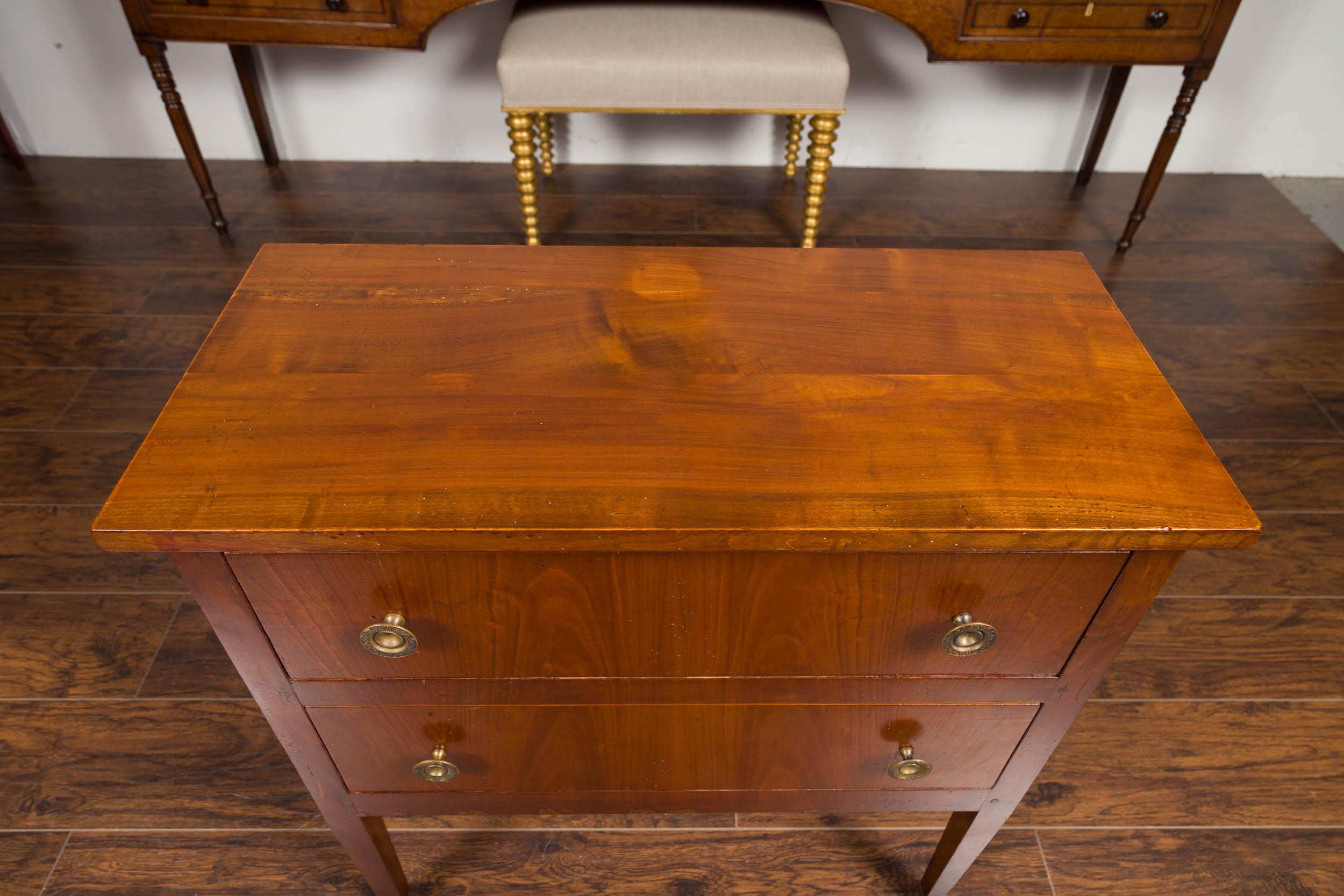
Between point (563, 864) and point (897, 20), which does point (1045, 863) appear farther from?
point (897, 20)

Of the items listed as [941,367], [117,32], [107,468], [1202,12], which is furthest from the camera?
[117,32]

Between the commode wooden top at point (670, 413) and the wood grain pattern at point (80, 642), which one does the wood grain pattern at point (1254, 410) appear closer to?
the commode wooden top at point (670, 413)

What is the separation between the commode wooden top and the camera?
25.2 inches

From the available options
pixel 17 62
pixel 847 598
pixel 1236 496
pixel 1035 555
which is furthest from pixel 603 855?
pixel 17 62

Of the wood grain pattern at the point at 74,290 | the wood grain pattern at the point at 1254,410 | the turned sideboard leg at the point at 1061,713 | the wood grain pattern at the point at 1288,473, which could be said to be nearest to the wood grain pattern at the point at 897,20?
the wood grain pattern at the point at 74,290

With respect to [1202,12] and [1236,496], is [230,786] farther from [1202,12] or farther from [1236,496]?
[1202,12]

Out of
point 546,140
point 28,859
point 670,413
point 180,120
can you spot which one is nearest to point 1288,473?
point 670,413

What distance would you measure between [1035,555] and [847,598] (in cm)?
14

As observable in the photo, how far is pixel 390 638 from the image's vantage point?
700 mm

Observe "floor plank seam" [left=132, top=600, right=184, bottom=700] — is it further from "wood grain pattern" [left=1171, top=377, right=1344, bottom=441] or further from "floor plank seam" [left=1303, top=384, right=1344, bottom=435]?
"floor plank seam" [left=1303, top=384, right=1344, bottom=435]

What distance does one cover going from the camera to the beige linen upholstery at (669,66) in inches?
64.9

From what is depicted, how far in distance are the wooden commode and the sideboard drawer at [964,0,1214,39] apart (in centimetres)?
98

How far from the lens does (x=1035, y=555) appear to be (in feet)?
2.18

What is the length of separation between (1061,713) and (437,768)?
1.91 ft
